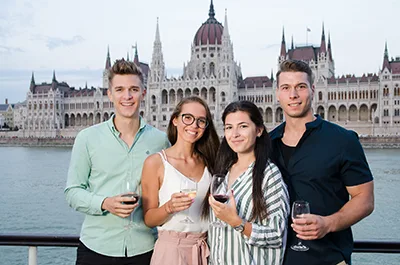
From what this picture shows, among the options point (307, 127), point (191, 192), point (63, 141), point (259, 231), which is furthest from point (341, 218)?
point (63, 141)

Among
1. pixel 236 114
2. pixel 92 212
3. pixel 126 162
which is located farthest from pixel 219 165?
pixel 92 212

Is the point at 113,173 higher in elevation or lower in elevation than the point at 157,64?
lower

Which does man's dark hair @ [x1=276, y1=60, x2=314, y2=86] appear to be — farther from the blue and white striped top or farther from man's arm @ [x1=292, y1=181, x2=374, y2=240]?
man's arm @ [x1=292, y1=181, x2=374, y2=240]

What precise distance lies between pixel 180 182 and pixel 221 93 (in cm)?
5032

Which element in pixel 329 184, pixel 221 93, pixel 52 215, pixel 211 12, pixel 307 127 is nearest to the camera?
pixel 329 184

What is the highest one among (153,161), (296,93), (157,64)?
(157,64)

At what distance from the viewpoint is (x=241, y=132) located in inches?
94.2

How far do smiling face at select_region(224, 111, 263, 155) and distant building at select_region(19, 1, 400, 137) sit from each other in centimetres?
4720

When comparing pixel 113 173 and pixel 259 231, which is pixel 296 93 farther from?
pixel 113 173

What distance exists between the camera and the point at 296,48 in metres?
58.4

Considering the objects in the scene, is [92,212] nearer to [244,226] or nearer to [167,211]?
[167,211]

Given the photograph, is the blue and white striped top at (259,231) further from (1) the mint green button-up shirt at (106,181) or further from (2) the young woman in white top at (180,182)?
(1) the mint green button-up shirt at (106,181)

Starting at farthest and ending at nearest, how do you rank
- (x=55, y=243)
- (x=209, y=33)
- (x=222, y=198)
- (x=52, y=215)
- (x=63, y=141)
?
(x=209, y=33) → (x=63, y=141) → (x=52, y=215) → (x=55, y=243) → (x=222, y=198)

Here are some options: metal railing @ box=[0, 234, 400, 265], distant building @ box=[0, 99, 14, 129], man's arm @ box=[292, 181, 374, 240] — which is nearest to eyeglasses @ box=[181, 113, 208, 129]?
man's arm @ box=[292, 181, 374, 240]
